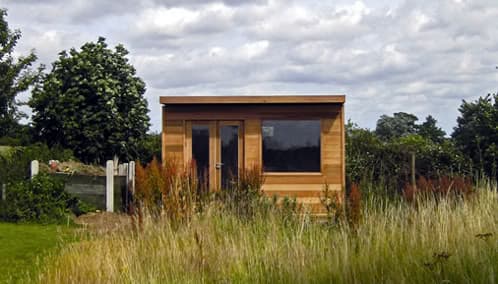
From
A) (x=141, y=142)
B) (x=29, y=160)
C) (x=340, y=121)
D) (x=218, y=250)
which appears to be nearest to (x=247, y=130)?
(x=340, y=121)

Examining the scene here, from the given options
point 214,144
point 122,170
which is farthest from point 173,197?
point 122,170

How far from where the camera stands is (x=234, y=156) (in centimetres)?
1351

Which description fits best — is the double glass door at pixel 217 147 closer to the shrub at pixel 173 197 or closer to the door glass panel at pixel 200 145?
the door glass panel at pixel 200 145

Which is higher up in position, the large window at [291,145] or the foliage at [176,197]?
the large window at [291,145]

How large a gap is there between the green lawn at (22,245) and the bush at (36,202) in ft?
1.28

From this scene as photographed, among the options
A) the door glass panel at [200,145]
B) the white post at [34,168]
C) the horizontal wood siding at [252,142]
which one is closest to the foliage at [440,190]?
the horizontal wood siding at [252,142]

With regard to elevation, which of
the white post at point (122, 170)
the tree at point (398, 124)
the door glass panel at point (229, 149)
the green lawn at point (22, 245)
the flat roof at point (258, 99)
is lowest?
the green lawn at point (22, 245)

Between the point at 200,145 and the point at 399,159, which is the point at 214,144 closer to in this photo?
the point at 200,145

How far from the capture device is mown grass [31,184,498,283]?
18.3 ft

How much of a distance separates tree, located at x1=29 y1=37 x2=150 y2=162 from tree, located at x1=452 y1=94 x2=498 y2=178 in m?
9.28

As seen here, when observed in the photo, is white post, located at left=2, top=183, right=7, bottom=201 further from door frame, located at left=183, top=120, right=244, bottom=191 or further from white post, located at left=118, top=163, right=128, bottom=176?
door frame, located at left=183, top=120, right=244, bottom=191

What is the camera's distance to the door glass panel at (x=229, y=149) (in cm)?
1344

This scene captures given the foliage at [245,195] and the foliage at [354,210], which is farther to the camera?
the foliage at [245,195]

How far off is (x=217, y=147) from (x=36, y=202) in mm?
3398
